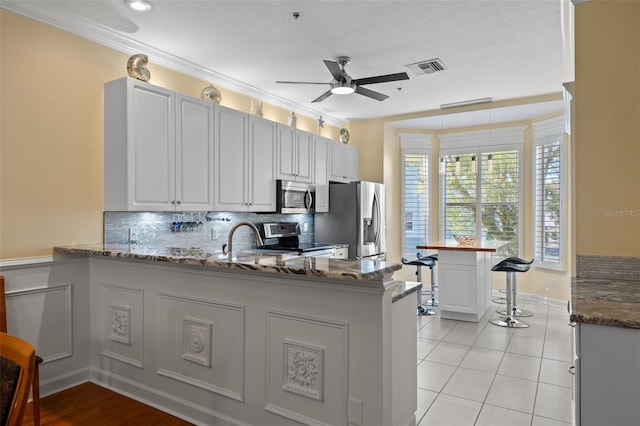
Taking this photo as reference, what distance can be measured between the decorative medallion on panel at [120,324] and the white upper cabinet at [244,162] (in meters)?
1.30

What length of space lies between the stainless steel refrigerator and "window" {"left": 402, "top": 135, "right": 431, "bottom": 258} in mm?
1008

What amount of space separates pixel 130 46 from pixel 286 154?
2013 mm

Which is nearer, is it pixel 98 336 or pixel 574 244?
pixel 574 244

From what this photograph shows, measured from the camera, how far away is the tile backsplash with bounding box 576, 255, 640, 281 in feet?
7.01

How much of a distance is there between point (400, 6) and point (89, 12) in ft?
7.61

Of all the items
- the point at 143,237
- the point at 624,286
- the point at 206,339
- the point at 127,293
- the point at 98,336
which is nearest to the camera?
the point at 624,286

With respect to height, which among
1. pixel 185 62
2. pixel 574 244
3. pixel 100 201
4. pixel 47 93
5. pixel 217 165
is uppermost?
pixel 185 62

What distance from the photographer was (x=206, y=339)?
2557 millimetres

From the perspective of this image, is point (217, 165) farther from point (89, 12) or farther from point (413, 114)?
point (413, 114)

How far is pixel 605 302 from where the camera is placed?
167 centimetres

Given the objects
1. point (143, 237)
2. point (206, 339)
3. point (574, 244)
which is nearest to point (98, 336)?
point (143, 237)

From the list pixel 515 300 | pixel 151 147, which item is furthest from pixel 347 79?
pixel 515 300

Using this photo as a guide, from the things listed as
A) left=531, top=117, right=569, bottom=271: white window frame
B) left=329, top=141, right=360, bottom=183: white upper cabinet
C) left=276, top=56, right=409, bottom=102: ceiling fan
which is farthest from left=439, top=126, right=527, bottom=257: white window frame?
left=276, top=56, right=409, bottom=102: ceiling fan

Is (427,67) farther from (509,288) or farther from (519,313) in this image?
(519,313)
